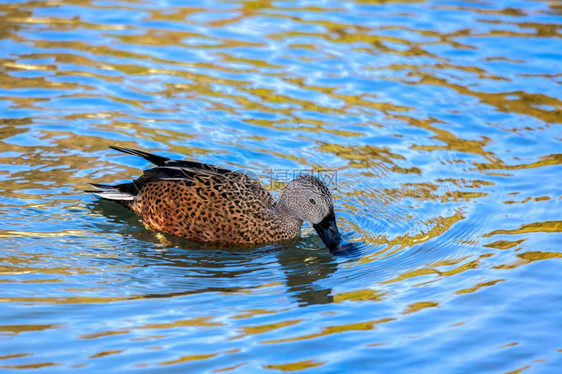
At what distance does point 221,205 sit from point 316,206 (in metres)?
0.97

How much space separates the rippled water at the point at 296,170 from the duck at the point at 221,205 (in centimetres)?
20

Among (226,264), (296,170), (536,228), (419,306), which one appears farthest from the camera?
(296,170)

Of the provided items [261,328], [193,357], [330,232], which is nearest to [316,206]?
[330,232]

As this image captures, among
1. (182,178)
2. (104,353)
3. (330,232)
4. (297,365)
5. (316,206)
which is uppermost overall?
Answer: (182,178)

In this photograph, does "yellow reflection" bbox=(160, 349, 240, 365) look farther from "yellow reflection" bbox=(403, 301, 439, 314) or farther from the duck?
the duck

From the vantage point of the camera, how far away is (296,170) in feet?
30.4

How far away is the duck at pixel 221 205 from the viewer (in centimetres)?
786

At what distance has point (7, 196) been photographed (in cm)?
820

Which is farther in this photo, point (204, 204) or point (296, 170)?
point (296, 170)

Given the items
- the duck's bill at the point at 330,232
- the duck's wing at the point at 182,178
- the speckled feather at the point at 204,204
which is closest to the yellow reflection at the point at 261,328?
the duck's bill at the point at 330,232

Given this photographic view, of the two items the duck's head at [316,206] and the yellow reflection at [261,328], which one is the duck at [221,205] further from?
the yellow reflection at [261,328]

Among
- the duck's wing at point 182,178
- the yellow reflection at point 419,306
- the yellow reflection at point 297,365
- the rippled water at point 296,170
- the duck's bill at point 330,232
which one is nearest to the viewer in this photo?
the yellow reflection at point 297,365

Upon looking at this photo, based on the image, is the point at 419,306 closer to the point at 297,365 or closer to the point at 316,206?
the point at 297,365

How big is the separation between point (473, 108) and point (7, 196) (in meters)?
6.26
